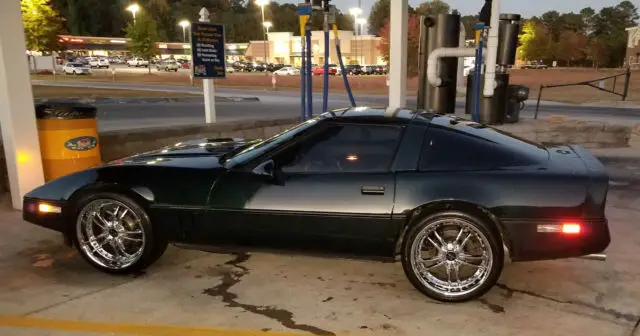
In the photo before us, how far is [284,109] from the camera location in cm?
1819

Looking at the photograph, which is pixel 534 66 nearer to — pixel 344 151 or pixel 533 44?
pixel 533 44

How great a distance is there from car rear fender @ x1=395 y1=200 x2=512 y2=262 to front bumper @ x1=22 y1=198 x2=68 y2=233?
2.75 meters

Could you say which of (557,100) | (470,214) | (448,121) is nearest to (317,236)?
(470,214)

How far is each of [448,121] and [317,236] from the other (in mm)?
1378

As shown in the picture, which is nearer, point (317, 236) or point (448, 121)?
point (317, 236)

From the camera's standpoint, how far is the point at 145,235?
3955 mm

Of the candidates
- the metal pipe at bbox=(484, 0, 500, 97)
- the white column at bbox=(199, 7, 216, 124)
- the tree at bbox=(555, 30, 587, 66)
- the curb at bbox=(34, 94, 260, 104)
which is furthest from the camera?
the tree at bbox=(555, 30, 587, 66)

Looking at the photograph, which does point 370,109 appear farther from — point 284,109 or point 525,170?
point 284,109

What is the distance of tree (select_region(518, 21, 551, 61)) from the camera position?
8431 cm

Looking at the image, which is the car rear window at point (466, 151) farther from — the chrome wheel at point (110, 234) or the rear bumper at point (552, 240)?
the chrome wheel at point (110, 234)

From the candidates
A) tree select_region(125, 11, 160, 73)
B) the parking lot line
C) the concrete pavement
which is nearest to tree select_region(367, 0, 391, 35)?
tree select_region(125, 11, 160, 73)

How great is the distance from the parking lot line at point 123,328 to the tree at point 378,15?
96317mm

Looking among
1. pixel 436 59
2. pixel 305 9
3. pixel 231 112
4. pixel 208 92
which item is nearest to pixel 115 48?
pixel 231 112

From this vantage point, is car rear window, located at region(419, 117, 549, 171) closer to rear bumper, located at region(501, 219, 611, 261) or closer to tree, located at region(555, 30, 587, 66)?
rear bumper, located at region(501, 219, 611, 261)
